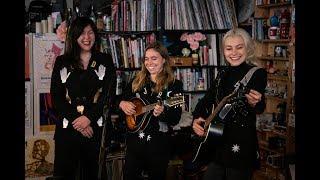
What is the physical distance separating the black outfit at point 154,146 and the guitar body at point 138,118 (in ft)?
0.10

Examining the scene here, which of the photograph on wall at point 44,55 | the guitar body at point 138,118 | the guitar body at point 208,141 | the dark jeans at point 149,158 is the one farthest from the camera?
the photograph on wall at point 44,55

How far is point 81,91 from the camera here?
8.36 feet

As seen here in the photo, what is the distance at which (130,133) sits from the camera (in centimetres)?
256

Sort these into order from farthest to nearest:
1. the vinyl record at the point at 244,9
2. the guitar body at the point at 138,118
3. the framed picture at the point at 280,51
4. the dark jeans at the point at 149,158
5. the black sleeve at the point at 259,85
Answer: the vinyl record at the point at 244,9
the framed picture at the point at 280,51
the guitar body at the point at 138,118
the dark jeans at the point at 149,158
the black sleeve at the point at 259,85

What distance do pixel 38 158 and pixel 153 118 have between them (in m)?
1.33

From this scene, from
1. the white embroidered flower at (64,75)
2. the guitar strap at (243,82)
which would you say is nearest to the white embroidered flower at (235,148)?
the guitar strap at (243,82)

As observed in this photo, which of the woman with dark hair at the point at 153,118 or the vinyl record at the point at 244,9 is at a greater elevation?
the vinyl record at the point at 244,9

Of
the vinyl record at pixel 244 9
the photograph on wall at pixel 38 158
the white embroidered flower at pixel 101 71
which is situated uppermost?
the vinyl record at pixel 244 9

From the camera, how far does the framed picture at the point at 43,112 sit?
11.3 feet

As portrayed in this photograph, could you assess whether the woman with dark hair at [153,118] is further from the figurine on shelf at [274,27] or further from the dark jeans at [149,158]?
the figurine on shelf at [274,27]

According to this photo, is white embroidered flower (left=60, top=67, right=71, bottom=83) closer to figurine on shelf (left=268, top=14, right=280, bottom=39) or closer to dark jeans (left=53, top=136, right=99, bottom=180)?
dark jeans (left=53, top=136, right=99, bottom=180)
